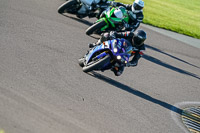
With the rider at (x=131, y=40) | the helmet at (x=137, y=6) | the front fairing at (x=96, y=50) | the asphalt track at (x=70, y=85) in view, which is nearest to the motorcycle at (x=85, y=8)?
the asphalt track at (x=70, y=85)

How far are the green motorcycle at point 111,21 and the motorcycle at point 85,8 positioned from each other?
133 centimetres

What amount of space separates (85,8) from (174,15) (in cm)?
1066

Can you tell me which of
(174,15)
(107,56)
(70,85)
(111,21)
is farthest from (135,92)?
(174,15)

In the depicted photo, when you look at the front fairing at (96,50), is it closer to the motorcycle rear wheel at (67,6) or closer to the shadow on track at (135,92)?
the shadow on track at (135,92)

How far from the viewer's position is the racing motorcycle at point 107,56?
29.7 ft

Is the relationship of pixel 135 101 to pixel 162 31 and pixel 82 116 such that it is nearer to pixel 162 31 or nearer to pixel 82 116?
pixel 82 116

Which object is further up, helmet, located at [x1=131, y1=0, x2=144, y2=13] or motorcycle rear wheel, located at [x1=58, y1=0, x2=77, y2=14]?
helmet, located at [x1=131, y1=0, x2=144, y2=13]

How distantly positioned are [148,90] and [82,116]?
3.45 meters

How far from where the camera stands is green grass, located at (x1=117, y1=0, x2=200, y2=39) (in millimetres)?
18609

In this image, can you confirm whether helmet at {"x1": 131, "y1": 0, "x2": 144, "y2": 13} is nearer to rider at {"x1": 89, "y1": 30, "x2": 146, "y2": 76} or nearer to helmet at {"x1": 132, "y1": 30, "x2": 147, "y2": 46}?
rider at {"x1": 89, "y1": 30, "x2": 146, "y2": 76}

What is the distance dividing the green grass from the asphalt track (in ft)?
16.2

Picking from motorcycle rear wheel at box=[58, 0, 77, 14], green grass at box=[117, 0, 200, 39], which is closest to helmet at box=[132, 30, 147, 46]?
motorcycle rear wheel at box=[58, 0, 77, 14]

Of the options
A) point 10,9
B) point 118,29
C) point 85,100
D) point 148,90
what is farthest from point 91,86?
point 10,9

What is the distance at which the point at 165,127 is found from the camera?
8.20 meters
